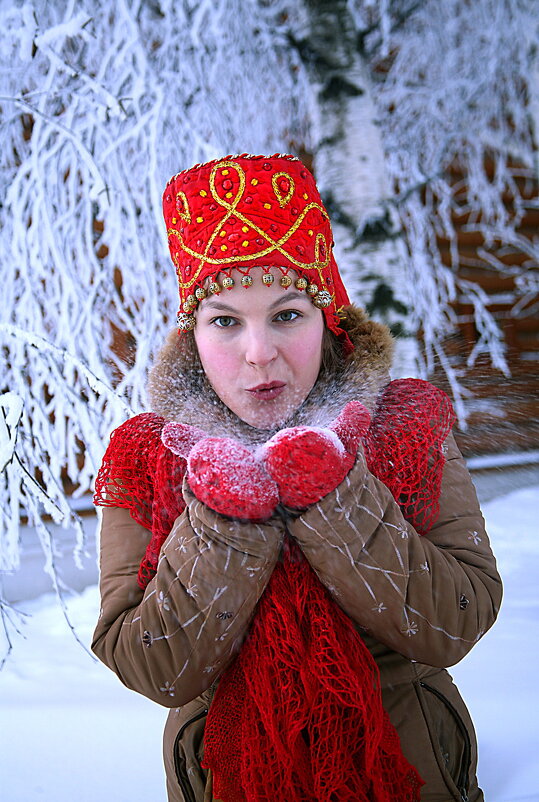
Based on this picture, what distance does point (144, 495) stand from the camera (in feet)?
3.98

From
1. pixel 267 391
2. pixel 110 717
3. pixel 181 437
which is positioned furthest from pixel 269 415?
pixel 110 717

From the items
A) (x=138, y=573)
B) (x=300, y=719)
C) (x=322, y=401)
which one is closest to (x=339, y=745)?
(x=300, y=719)

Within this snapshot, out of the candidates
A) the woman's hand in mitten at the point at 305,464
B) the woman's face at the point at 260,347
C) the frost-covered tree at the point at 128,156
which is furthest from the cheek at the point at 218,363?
the frost-covered tree at the point at 128,156

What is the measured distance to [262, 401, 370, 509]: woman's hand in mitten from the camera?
3.21 ft

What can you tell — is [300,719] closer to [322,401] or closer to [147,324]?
[322,401]

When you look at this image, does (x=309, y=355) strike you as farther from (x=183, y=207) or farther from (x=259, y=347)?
(x=183, y=207)

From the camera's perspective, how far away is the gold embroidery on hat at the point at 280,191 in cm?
123

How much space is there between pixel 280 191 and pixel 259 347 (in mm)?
337

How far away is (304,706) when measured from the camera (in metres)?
1.03

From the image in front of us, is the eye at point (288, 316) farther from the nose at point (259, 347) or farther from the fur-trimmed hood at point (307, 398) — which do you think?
the fur-trimmed hood at point (307, 398)

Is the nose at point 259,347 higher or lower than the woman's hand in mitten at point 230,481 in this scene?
higher

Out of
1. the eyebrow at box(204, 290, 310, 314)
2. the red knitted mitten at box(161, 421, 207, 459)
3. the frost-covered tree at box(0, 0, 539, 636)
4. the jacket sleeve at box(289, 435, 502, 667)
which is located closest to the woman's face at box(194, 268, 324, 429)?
the eyebrow at box(204, 290, 310, 314)

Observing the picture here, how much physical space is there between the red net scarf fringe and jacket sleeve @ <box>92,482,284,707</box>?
6 centimetres

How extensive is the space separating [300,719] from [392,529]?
1.13ft
